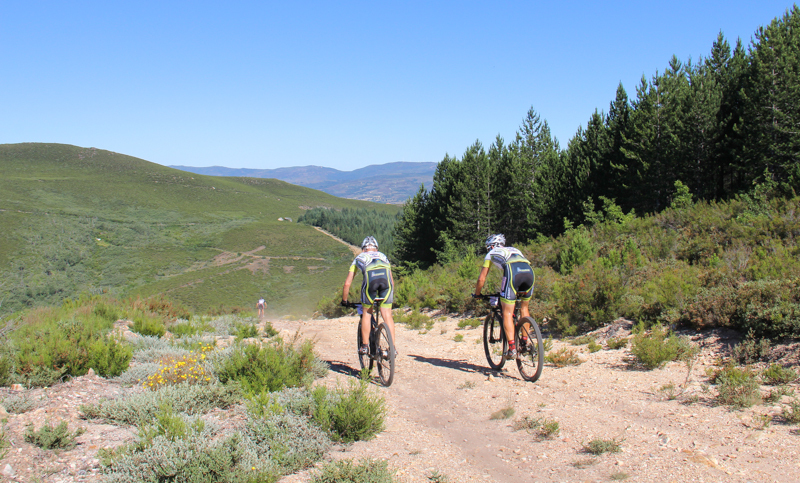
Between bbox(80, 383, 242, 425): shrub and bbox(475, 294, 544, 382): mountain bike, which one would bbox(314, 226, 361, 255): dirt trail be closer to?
bbox(475, 294, 544, 382): mountain bike

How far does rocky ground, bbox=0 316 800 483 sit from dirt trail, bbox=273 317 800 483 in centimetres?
1

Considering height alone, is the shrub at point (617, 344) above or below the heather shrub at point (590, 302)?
below

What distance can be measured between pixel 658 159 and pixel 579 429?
30.3 m

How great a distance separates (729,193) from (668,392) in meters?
28.3

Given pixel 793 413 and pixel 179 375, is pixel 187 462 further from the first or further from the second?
pixel 793 413

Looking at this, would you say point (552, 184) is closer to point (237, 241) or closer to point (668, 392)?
point (668, 392)

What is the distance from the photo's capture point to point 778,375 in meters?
4.79

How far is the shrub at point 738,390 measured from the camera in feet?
14.4

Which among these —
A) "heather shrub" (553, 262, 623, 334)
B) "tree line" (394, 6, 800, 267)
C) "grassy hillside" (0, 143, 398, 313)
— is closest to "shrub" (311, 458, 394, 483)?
"heather shrub" (553, 262, 623, 334)

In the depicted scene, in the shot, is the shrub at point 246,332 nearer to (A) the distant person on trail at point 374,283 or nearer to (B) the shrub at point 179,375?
(B) the shrub at point 179,375

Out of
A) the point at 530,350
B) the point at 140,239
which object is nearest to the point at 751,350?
the point at 530,350

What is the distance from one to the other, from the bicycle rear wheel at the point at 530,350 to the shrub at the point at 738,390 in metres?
1.91

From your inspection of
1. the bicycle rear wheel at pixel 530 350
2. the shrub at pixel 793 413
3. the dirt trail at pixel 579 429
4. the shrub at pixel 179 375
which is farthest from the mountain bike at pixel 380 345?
the shrub at pixel 793 413

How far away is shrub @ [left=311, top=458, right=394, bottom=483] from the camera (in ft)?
11.1
